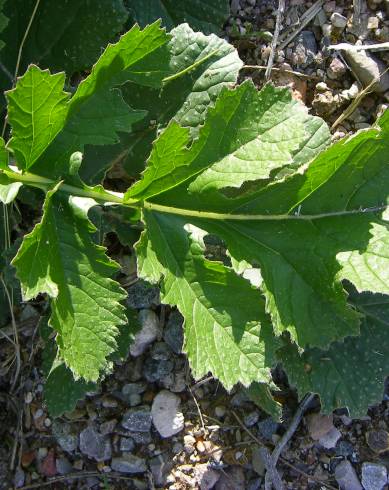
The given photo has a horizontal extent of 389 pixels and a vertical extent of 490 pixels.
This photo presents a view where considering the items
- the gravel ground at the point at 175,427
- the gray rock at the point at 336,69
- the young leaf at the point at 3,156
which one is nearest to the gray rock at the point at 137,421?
the gravel ground at the point at 175,427

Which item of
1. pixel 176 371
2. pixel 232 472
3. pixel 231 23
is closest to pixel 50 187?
pixel 176 371

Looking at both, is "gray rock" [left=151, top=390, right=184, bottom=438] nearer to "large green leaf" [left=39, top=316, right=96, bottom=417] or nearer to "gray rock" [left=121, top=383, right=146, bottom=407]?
"gray rock" [left=121, top=383, right=146, bottom=407]

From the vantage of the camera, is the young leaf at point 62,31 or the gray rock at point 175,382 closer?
→ the young leaf at point 62,31

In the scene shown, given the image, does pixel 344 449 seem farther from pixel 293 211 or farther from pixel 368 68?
pixel 368 68

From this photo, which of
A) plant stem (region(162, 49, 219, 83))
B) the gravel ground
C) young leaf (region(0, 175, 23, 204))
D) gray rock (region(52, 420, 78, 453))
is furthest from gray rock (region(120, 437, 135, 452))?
plant stem (region(162, 49, 219, 83))

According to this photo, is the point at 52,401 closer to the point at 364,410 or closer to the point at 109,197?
the point at 109,197

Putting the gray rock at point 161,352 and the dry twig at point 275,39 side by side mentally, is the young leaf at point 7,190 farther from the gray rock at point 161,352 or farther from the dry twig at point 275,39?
the dry twig at point 275,39
